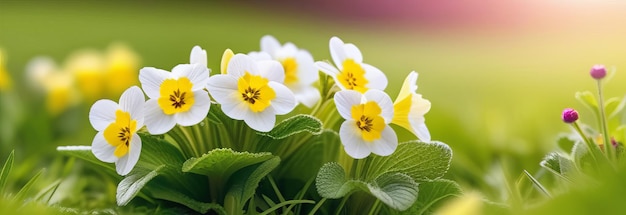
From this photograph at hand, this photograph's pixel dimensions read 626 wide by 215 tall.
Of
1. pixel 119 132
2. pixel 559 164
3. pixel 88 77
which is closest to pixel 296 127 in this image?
pixel 119 132

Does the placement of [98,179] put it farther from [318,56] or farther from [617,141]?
[318,56]

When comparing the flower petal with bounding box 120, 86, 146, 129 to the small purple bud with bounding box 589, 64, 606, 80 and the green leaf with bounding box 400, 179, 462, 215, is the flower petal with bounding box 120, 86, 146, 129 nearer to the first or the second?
the green leaf with bounding box 400, 179, 462, 215

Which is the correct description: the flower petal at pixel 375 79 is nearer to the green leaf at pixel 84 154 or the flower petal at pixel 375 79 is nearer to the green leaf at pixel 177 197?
the green leaf at pixel 177 197

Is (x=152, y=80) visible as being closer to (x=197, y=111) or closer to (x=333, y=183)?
(x=197, y=111)

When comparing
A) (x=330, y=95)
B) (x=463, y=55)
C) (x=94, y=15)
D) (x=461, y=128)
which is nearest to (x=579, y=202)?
(x=330, y=95)

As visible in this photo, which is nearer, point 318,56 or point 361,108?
point 361,108

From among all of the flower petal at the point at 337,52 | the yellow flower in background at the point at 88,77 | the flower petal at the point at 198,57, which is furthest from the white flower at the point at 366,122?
the yellow flower in background at the point at 88,77

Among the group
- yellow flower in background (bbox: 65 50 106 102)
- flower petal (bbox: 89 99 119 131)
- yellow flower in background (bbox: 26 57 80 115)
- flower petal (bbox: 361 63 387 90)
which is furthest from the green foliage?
yellow flower in background (bbox: 65 50 106 102)
